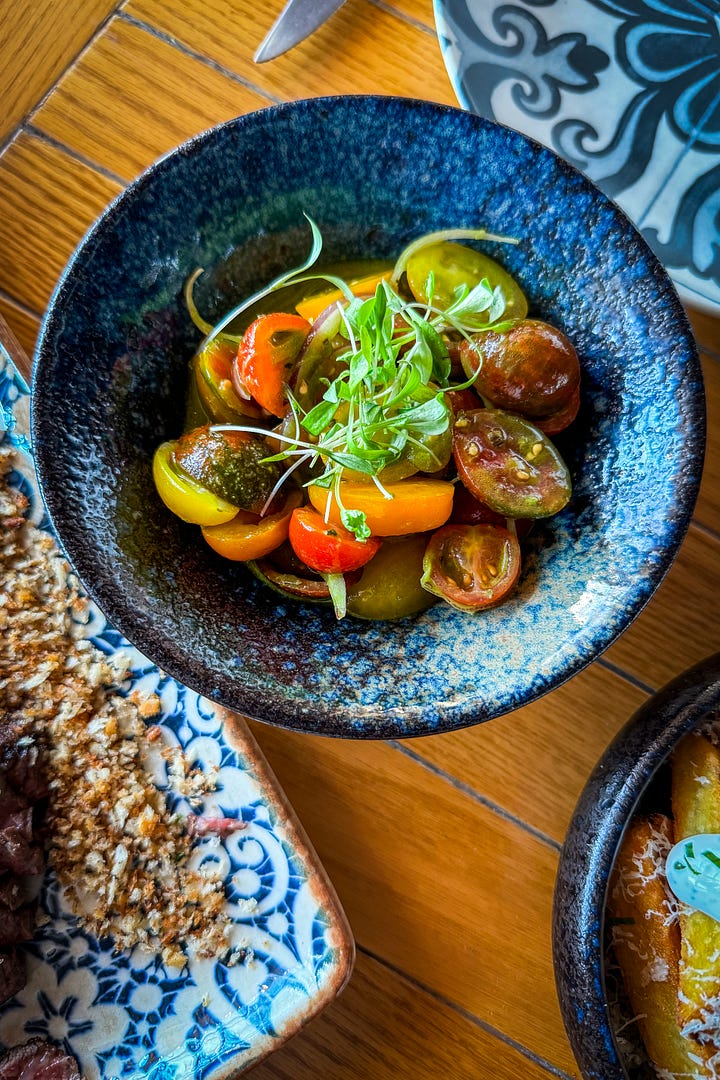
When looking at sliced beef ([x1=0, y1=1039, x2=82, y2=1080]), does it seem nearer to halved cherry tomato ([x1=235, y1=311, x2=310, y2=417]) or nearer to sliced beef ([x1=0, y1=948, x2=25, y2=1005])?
sliced beef ([x1=0, y1=948, x2=25, y2=1005])

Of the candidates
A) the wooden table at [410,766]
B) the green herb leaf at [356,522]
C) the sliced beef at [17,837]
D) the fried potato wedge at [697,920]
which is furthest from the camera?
the wooden table at [410,766]

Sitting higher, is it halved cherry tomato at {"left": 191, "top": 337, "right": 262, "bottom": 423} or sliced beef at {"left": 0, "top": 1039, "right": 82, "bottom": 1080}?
halved cherry tomato at {"left": 191, "top": 337, "right": 262, "bottom": 423}

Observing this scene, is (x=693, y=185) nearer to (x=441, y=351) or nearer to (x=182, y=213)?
(x=441, y=351)

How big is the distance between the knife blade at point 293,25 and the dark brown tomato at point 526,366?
63 centimetres

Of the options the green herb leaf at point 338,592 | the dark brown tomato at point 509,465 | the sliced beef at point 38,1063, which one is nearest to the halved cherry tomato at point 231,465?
the green herb leaf at point 338,592

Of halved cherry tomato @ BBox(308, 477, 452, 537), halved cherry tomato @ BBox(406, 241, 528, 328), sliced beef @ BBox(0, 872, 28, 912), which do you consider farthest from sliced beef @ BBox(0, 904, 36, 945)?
halved cherry tomato @ BBox(406, 241, 528, 328)

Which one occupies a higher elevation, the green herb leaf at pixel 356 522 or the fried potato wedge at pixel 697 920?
the green herb leaf at pixel 356 522

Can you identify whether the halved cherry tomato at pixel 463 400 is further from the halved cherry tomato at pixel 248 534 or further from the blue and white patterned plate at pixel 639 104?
the blue and white patterned plate at pixel 639 104

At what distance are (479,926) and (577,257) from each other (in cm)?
94

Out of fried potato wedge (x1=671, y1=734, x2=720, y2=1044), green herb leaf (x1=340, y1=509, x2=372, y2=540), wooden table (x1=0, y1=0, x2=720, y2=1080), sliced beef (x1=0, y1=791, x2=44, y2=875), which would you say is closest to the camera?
green herb leaf (x1=340, y1=509, x2=372, y2=540)

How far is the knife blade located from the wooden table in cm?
3

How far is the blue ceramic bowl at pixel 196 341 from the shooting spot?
0.92 metres

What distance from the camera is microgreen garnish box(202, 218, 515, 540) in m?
0.91

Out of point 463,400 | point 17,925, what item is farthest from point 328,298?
point 17,925
